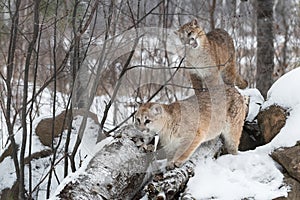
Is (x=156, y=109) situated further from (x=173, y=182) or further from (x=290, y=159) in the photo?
(x=290, y=159)

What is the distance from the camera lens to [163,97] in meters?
5.32

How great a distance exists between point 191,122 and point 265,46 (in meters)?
3.13

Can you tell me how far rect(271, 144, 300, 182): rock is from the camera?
3969mm

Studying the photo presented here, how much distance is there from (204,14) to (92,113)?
397cm

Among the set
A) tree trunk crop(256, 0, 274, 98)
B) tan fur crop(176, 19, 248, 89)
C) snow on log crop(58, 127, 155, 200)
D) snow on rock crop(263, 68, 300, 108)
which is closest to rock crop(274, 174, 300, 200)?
snow on rock crop(263, 68, 300, 108)

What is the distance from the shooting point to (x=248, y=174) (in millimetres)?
4012

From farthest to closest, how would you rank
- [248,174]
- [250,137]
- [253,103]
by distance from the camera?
[253,103]
[250,137]
[248,174]

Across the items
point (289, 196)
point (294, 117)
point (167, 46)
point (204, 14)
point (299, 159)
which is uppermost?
point (204, 14)

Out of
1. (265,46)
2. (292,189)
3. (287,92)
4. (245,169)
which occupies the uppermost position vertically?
(265,46)

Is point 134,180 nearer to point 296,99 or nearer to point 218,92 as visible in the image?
point 218,92

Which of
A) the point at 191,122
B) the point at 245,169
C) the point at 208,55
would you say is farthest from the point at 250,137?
the point at 191,122

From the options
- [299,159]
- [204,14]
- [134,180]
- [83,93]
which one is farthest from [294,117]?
[204,14]

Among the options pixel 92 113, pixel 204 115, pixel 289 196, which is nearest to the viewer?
pixel 289 196

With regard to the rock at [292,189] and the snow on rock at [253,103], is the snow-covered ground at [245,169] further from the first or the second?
the snow on rock at [253,103]
